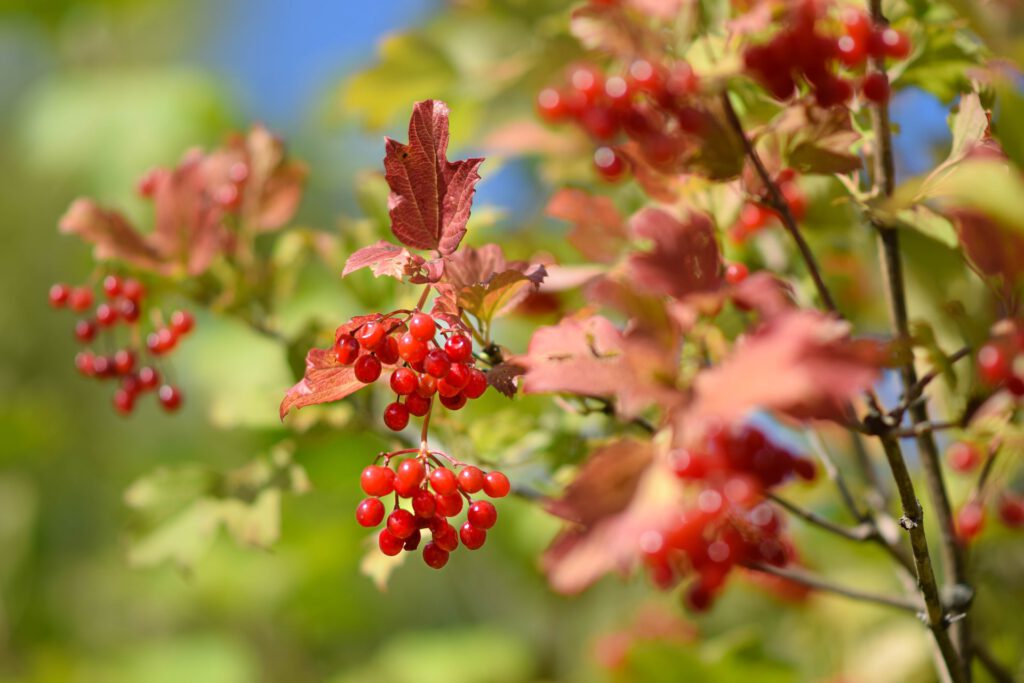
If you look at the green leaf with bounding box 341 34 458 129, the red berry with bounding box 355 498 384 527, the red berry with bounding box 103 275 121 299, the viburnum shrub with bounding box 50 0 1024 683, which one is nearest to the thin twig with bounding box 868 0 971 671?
the viburnum shrub with bounding box 50 0 1024 683

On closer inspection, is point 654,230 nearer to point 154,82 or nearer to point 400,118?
point 400,118

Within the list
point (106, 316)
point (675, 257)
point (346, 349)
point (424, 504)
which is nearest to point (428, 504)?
point (424, 504)

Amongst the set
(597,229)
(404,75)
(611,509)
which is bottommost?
(611,509)

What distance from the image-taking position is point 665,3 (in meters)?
0.67

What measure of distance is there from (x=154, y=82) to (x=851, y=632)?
217 cm

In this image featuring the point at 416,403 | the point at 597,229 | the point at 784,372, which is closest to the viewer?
the point at 784,372

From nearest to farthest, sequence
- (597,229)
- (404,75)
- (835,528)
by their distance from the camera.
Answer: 1. (835,528)
2. (597,229)
3. (404,75)

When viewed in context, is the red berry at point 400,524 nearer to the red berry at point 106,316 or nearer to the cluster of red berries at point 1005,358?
the cluster of red berries at point 1005,358

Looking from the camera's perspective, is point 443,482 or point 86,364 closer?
point 443,482

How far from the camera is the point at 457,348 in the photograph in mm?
557

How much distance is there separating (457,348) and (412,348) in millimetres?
26

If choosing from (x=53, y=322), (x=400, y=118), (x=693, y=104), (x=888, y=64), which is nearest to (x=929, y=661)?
(x=888, y=64)

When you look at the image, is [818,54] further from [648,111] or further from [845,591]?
[845,591]

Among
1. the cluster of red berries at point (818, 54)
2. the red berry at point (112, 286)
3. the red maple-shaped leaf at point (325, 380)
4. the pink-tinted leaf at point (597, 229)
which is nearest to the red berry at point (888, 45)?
the cluster of red berries at point (818, 54)
